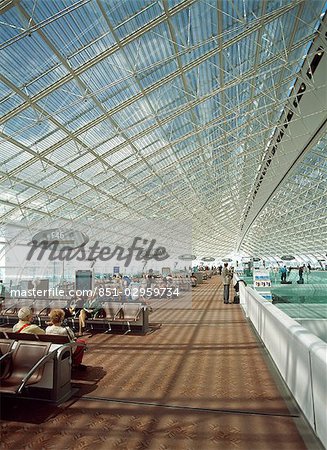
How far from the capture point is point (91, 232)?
3525 centimetres

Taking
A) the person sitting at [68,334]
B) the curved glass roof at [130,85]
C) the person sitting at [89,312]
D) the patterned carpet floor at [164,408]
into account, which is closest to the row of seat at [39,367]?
the patterned carpet floor at [164,408]

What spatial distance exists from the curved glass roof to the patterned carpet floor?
8.51m

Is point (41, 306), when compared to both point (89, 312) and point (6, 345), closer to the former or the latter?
point (89, 312)

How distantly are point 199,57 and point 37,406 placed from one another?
12.3 meters

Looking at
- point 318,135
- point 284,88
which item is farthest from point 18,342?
point 318,135

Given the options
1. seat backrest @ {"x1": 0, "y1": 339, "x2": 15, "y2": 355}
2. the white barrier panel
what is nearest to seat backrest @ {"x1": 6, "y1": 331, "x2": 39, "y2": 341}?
seat backrest @ {"x1": 0, "y1": 339, "x2": 15, "y2": 355}

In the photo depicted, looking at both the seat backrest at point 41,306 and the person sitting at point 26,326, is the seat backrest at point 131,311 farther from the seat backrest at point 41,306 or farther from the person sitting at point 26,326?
the person sitting at point 26,326

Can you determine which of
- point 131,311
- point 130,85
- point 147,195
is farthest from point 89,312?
point 147,195

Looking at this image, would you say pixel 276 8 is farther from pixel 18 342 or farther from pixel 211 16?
pixel 18 342

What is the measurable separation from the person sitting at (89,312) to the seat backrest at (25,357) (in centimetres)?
475

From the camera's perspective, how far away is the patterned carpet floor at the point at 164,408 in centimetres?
373

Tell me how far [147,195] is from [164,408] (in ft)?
83.7

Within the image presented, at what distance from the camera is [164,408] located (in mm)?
4578

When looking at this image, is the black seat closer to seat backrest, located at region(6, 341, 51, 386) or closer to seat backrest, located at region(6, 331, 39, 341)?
seat backrest, located at region(6, 341, 51, 386)
